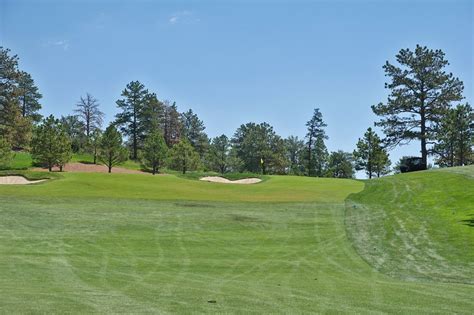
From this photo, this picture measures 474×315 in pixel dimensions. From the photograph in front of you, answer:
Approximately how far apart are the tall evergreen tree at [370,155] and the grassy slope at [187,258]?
40.3 metres

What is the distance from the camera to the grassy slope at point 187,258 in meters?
8.23

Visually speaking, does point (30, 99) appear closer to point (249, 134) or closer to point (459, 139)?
point (249, 134)

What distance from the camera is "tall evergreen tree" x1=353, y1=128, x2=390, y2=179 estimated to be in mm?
68188

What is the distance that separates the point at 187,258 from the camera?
46.3ft

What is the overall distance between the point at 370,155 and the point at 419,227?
5134 cm

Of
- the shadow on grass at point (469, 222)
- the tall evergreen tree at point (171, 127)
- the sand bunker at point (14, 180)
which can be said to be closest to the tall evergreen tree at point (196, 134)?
the tall evergreen tree at point (171, 127)

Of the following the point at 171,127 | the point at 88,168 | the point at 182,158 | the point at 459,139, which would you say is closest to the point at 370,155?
the point at 459,139

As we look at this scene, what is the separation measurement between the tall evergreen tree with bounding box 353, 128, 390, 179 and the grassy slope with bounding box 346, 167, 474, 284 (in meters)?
35.5

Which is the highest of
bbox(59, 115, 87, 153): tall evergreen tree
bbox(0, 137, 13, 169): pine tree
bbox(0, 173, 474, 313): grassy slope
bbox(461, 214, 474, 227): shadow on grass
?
bbox(59, 115, 87, 153): tall evergreen tree

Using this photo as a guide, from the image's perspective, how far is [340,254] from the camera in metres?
15.6

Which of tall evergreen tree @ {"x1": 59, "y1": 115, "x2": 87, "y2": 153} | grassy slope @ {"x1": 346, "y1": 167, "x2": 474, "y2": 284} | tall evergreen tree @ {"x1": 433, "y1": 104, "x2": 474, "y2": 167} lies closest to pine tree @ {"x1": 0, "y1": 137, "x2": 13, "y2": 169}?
tall evergreen tree @ {"x1": 59, "y1": 115, "x2": 87, "y2": 153}

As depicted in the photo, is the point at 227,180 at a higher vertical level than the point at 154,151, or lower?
lower

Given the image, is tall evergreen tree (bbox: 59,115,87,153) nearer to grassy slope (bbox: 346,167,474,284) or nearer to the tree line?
the tree line

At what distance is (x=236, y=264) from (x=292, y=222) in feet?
27.2
